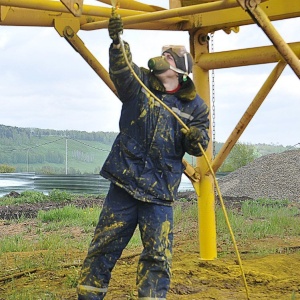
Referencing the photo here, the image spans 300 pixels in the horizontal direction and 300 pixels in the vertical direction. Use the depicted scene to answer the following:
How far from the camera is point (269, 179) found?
17.0m

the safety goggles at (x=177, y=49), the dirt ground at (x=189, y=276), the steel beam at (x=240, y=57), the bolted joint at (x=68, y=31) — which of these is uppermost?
the bolted joint at (x=68, y=31)

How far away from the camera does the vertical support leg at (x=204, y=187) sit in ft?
22.3

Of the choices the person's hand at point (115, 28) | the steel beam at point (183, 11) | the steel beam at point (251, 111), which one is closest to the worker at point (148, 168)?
the person's hand at point (115, 28)

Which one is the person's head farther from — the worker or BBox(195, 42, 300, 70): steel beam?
BBox(195, 42, 300, 70): steel beam

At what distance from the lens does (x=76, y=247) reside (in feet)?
26.5

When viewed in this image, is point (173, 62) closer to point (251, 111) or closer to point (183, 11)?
point (183, 11)

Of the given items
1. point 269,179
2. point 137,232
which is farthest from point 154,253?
point 269,179

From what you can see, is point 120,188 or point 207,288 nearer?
point 120,188

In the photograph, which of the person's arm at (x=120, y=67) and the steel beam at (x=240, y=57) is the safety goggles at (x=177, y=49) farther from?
the steel beam at (x=240, y=57)

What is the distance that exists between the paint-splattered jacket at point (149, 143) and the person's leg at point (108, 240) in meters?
0.13

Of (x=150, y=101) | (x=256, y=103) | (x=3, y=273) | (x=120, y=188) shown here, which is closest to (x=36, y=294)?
(x=3, y=273)

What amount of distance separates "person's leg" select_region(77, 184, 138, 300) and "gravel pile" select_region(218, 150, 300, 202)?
11603 millimetres

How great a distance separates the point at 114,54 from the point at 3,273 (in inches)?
123

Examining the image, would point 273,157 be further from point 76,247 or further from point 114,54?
point 114,54
